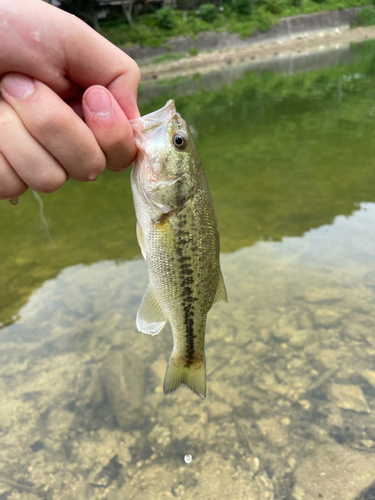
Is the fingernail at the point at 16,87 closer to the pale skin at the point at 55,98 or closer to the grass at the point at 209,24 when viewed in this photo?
the pale skin at the point at 55,98

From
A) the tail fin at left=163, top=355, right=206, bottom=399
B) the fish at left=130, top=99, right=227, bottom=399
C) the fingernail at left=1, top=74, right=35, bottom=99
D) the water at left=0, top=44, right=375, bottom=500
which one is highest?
the fingernail at left=1, top=74, right=35, bottom=99

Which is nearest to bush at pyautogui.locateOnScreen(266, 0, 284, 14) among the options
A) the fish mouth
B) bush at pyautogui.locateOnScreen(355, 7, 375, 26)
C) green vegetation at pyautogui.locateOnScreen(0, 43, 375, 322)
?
bush at pyautogui.locateOnScreen(355, 7, 375, 26)

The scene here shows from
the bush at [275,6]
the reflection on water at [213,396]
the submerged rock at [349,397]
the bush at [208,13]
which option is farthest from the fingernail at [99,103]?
the bush at [275,6]

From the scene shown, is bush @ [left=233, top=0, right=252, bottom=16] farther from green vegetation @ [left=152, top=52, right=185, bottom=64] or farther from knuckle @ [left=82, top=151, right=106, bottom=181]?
knuckle @ [left=82, top=151, right=106, bottom=181]

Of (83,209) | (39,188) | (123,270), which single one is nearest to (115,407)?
(123,270)

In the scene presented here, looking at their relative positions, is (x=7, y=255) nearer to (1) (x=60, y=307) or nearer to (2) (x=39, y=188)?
(1) (x=60, y=307)
